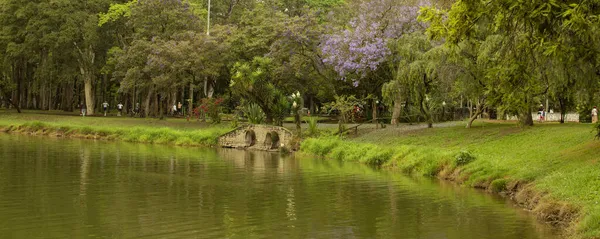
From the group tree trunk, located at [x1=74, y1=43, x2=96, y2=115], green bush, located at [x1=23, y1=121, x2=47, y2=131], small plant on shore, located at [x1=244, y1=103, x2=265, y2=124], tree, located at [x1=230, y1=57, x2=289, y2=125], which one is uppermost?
tree trunk, located at [x1=74, y1=43, x2=96, y2=115]

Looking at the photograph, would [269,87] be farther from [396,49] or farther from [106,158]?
[106,158]

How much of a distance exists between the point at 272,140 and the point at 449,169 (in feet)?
62.9

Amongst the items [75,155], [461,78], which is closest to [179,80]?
[75,155]

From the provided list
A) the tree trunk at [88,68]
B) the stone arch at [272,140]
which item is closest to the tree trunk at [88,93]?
the tree trunk at [88,68]

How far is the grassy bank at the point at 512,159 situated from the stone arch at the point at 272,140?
3.51 meters

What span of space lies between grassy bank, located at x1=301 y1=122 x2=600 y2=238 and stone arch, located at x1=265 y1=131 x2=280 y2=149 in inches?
138

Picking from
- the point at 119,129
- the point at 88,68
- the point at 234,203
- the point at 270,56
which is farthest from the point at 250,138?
the point at 234,203

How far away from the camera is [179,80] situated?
205 feet

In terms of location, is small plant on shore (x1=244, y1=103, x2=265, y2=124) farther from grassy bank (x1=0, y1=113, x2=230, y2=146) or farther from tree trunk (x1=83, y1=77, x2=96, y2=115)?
tree trunk (x1=83, y1=77, x2=96, y2=115)

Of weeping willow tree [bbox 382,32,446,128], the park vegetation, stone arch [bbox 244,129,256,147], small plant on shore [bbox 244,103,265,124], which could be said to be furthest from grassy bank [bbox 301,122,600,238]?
small plant on shore [bbox 244,103,265,124]

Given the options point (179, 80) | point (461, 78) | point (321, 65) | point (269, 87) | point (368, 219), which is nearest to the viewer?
point (368, 219)

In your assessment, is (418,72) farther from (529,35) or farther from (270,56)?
(529,35)

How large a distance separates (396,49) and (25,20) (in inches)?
1471

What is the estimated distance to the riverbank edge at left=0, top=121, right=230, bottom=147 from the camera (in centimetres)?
5034
